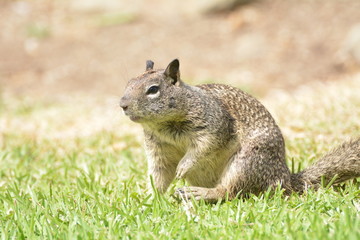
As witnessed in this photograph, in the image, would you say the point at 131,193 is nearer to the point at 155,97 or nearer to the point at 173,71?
the point at 155,97

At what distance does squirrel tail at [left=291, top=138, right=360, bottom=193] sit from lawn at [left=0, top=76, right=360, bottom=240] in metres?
0.11

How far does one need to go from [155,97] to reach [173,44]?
Answer: 1076cm

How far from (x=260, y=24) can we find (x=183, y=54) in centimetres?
230

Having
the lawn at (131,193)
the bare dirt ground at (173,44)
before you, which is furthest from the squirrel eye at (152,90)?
the bare dirt ground at (173,44)

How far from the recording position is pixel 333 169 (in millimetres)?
4383

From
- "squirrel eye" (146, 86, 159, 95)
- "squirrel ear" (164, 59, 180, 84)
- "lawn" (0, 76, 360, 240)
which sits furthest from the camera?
"squirrel ear" (164, 59, 180, 84)

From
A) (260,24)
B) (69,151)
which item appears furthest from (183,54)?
(69,151)

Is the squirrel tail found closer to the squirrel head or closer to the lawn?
the lawn

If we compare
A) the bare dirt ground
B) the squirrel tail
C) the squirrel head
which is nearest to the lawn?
the squirrel tail

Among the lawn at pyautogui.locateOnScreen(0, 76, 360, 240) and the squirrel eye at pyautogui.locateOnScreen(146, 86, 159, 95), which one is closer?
the lawn at pyautogui.locateOnScreen(0, 76, 360, 240)

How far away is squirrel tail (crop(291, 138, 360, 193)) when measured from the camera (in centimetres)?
432

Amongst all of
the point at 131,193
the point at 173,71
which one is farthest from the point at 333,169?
the point at 131,193

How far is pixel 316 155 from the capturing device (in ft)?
17.9

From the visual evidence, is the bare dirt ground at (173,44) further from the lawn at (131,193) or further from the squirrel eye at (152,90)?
the squirrel eye at (152,90)
